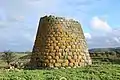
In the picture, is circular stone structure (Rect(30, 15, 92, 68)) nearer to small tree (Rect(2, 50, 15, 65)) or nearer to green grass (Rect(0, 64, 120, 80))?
green grass (Rect(0, 64, 120, 80))

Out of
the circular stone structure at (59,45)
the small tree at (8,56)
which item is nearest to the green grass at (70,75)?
the circular stone structure at (59,45)

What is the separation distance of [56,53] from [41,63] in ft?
3.06

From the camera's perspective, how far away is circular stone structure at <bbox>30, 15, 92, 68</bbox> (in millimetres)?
15758

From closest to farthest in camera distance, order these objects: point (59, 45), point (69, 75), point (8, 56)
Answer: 1. point (69, 75)
2. point (59, 45)
3. point (8, 56)

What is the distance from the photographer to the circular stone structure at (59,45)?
51.7ft

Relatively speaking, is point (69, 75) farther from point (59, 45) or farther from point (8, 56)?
point (8, 56)

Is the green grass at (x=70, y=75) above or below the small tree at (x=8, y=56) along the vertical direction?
below

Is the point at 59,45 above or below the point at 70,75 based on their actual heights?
above

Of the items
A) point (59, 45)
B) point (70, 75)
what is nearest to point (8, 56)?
point (59, 45)

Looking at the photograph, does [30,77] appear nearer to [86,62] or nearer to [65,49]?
[65,49]

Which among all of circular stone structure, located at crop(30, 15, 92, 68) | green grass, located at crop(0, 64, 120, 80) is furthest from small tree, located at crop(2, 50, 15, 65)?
green grass, located at crop(0, 64, 120, 80)

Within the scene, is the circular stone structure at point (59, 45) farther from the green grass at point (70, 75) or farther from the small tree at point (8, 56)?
the small tree at point (8, 56)

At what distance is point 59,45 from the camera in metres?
15.9

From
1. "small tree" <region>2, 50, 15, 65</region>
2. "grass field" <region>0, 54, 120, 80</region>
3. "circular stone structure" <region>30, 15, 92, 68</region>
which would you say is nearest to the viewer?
"grass field" <region>0, 54, 120, 80</region>
